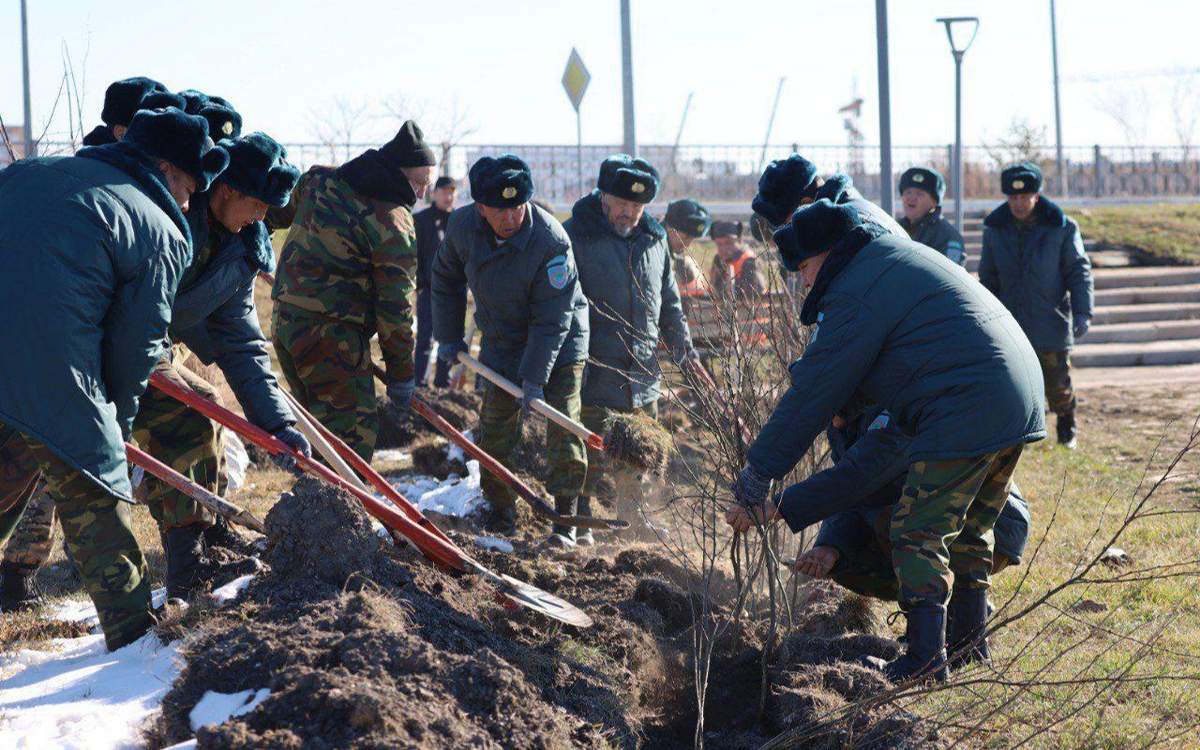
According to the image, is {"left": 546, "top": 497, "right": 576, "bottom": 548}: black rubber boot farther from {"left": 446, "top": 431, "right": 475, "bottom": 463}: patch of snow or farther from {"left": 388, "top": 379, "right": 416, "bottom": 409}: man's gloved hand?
{"left": 446, "top": 431, "right": 475, "bottom": 463}: patch of snow

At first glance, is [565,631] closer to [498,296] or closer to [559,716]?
[559,716]

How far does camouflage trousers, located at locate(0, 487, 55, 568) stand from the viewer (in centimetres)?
512

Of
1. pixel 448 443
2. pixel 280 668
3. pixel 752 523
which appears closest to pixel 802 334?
pixel 752 523

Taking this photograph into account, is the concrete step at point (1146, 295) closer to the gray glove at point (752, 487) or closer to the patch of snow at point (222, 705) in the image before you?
the gray glove at point (752, 487)

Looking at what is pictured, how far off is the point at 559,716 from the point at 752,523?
3.26ft

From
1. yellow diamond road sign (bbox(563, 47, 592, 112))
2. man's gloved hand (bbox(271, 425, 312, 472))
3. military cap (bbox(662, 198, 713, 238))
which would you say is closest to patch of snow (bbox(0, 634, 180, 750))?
man's gloved hand (bbox(271, 425, 312, 472))

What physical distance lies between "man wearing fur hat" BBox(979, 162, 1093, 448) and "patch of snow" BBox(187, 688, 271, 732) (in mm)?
7043

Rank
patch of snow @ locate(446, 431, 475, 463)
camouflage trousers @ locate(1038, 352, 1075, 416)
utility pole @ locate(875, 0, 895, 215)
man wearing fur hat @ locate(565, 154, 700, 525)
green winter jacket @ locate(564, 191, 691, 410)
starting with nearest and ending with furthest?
man wearing fur hat @ locate(565, 154, 700, 525)
green winter jacket @ locate(564, 191, 691, 410)
patch of snow @ locate(446, 431, 475, 463)
camouflage trousers @ locate(1038, 352, 1075, 416)
utility pole @ locate(875, 0, 895, 215)

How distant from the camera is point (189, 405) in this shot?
16.0 ft

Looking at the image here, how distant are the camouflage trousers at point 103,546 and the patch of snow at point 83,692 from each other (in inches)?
4.1

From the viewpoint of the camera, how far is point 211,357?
5023mm

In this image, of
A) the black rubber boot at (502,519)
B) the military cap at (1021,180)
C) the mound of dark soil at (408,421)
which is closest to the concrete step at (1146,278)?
the military cap at (1021,180)

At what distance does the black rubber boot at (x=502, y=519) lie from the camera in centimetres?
678

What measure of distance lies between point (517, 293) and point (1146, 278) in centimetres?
1222
